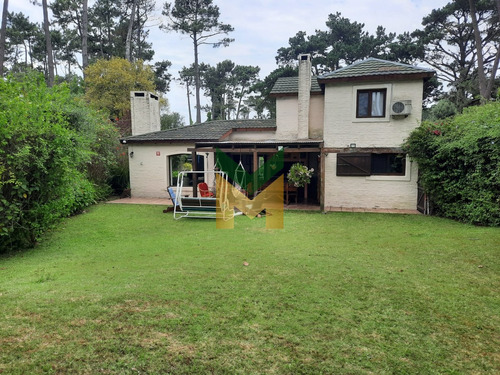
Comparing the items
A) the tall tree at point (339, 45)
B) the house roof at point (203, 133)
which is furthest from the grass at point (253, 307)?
the tall tree at point (339, 45)

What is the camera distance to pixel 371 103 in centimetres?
1136

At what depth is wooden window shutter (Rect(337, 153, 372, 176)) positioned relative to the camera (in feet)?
37.4

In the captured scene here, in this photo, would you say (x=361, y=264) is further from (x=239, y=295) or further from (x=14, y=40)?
(x=14, y=40)

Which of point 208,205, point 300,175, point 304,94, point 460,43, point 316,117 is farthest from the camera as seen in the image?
point 460,43

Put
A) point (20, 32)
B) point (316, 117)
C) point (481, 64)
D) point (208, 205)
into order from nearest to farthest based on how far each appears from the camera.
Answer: point (208, 205) → point (316, 117) → point (481, 64) → point (20, 32)

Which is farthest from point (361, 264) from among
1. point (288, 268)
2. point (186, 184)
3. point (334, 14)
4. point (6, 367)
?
point (334, 14)

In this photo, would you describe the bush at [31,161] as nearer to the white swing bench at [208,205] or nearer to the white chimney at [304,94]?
the white swing bench at [208,205]

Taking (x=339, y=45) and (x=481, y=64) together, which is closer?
(x=481, y=64)

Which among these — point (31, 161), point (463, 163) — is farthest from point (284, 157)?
point (31, 161)

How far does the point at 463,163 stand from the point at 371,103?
13.1 ft

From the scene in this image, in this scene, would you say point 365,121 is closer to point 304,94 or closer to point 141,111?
point 304,94

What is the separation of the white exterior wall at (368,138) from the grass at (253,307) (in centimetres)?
484

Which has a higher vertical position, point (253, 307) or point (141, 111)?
point (141, 111)

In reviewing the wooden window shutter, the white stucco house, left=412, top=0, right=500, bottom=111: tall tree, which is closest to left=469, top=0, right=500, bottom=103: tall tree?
left=412, top=0, right=500, bottom=111: tall tree
